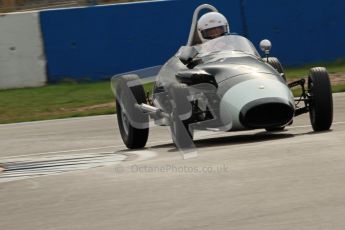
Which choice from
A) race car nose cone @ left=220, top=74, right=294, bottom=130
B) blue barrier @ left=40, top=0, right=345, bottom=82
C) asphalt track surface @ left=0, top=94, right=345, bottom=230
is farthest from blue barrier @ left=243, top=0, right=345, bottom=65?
race car nose cone @ left=220, top=74, right=294, bottom=130

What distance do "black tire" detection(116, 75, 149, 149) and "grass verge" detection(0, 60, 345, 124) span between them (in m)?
5.51

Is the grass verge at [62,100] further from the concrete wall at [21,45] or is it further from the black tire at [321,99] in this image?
the black tire at [321,99]

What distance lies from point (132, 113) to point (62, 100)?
821 cm

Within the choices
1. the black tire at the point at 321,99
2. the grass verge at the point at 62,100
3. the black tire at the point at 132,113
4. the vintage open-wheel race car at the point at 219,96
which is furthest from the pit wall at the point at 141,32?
the black tire at the point at 321,99

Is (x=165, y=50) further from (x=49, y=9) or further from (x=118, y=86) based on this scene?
(x=118, y=86)

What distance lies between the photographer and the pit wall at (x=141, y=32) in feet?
Result: 69.8

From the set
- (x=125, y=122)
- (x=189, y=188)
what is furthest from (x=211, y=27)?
(x=189, y=188)

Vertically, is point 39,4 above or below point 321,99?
below

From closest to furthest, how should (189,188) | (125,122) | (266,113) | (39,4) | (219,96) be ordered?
(189,188)
(266,113)
(219,96)
(125,122)
(39,4)

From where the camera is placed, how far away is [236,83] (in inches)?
374

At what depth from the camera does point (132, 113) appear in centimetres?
1123

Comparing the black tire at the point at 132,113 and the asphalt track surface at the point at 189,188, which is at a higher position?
the asphalt track surface at the point at 189,188

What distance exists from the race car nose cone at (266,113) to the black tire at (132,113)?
78.4 inches

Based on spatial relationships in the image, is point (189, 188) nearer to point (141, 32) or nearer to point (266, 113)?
point (266, 113)
